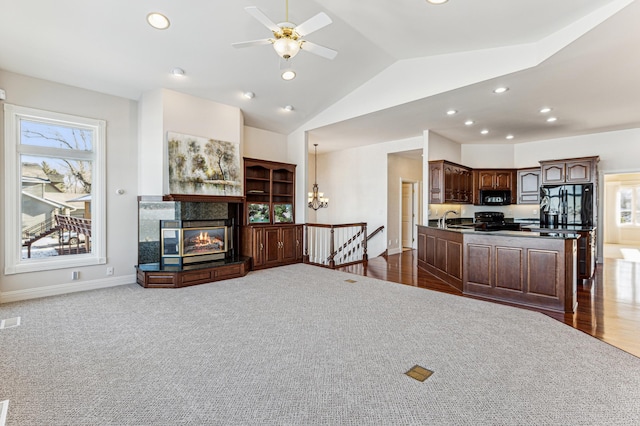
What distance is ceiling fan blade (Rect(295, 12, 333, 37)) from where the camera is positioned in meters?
2.61

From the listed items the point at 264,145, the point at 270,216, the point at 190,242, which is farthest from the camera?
the point at 264,145

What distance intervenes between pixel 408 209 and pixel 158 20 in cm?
785

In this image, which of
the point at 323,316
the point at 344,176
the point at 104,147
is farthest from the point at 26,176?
the point at 344,176

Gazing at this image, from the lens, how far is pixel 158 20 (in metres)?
3.65

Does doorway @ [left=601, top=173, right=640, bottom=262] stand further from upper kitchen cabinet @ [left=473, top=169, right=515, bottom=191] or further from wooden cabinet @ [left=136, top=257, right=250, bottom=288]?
wooden cabinet @ [left=136, top=257, right=250, bottom=288]

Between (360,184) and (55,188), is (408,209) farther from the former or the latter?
(55,188)

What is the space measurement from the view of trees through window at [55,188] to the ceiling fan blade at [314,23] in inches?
167

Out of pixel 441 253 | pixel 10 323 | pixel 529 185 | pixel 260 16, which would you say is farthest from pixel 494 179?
pixel 10 323

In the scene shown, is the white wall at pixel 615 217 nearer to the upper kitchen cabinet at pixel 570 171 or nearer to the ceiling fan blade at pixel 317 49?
the upper kitchen cabinet at pixel 570 171

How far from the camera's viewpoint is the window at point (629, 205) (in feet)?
32.9

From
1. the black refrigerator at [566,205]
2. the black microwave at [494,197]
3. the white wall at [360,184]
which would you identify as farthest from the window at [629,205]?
the white wall at [360,184]

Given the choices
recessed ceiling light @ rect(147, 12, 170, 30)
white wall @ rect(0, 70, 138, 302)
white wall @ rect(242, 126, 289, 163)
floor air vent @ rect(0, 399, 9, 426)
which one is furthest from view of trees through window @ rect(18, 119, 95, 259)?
floor air vent @ rect(0, 399, 9, 426)

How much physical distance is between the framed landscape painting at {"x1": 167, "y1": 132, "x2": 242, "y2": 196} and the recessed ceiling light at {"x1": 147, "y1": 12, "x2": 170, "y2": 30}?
1.72m

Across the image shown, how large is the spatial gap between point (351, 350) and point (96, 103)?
5510mm
